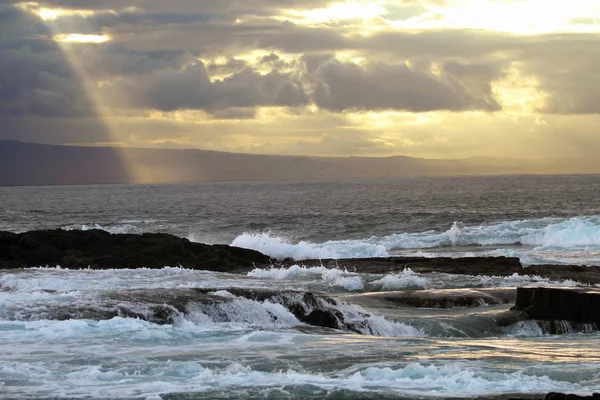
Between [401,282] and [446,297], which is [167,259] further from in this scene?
[446,297]

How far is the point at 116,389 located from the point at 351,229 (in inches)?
1953

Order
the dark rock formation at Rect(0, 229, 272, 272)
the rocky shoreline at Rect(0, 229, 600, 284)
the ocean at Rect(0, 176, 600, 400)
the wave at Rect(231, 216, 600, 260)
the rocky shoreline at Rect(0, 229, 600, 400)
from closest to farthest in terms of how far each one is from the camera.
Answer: the ocean at Rect(0, 176, 600, 400)
the rocky shoreline at Rect(0, 229, 600, 400)
the rocky shoreline at Rect(0, 229, 600, 284)
the dark rock formation at Rect(0, 229, 272, 272)
the wave at Rect(231, 216, 600, 260)

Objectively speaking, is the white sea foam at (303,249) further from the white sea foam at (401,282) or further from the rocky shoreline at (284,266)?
the white sea foam at (401,282)

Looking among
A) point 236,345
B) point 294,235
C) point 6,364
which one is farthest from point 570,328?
point 294,235

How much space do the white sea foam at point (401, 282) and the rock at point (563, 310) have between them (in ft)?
21.8

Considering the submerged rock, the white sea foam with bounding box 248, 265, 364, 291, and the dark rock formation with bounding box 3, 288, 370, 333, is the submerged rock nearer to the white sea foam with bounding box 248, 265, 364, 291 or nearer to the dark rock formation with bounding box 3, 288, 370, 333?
the white sea foam with bounding box 248, 265, 364, 291

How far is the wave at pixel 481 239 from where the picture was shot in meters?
46.4

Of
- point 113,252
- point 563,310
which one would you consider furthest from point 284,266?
point 563,310

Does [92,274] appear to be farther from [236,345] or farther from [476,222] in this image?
[476,222]

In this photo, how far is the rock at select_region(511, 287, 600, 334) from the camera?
70.1 feet

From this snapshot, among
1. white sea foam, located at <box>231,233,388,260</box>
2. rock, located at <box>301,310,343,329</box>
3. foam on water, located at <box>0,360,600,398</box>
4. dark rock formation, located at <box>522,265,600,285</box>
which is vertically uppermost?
white sea foam, located at <box>231,233,388,260</box>

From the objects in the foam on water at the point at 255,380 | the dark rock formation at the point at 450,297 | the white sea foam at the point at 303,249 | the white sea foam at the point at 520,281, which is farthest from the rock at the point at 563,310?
the white sea foam at the point at 303,249

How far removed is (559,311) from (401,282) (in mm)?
7860

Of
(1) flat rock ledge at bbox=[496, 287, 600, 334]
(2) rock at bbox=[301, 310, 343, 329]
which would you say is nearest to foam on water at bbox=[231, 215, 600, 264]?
(1) flat rock ledge at bbox=[496, 287, 600, 334]
